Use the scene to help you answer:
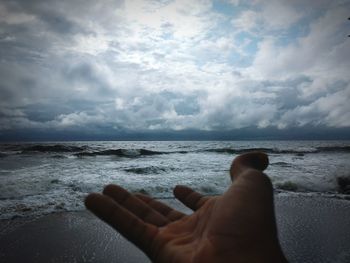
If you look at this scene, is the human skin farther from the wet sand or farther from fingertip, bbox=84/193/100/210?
the wet sand

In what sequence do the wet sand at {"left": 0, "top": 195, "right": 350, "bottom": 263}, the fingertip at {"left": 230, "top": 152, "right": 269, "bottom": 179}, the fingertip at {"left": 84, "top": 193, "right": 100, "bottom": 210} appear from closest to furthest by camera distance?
the fingertip at {"left": 84, "top": 193, "right": 100, "bottom": 210} → the fingertip at {"left": 230, "top": 152, "right": 269, "bottom": 179} → the wet sand at {"left": 0, "top": 195, "right": 350, "bottom": 263}

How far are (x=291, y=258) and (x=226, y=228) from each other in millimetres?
2833

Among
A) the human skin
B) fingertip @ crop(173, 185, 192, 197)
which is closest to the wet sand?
fingertip @ crop(173, 185, 192, 197)

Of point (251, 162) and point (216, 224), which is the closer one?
point (216, 224)

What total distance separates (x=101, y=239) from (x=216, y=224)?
347 centimetres

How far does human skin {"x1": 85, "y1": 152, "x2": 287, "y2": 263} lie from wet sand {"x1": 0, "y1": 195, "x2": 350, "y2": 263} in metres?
2.03

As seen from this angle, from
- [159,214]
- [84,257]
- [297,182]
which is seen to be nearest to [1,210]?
[84,257]

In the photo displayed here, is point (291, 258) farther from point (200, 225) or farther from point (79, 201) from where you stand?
point (79, 201)

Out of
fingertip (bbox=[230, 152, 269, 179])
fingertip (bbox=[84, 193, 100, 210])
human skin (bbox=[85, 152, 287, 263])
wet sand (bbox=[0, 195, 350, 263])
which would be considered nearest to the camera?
human skin (bbox=[85, 152, 287, 263])

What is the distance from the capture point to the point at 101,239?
179 inches

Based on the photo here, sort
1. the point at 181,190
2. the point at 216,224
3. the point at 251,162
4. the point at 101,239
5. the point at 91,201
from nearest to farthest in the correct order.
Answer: the point at 216,224
the point at 91,201
the point at 251,162
the point at 181,190
the point at 101,239

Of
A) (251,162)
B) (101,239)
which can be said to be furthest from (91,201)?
(101,239)

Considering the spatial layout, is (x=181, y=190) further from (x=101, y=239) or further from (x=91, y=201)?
(x=101, y=239)

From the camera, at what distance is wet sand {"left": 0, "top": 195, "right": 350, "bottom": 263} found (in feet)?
12.6
